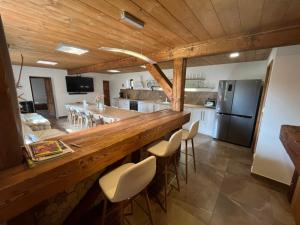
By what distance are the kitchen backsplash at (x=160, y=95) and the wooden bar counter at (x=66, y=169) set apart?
3.92 meters

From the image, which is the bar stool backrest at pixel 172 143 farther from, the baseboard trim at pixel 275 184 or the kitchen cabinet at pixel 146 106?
the kitchen cabinet at pixel 146 106

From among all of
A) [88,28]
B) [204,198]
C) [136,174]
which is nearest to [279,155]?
→ [204,198]

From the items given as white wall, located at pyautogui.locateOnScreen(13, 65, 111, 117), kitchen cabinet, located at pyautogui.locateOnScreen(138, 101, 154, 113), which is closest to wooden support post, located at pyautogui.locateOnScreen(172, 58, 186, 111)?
kitchen cabinet, located at pyautogui.locateOnScreen(138, 101, 154, 113)

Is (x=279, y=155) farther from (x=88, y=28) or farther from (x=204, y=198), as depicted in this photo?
(x=88, y=28)

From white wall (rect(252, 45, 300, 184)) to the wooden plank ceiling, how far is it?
0.66m

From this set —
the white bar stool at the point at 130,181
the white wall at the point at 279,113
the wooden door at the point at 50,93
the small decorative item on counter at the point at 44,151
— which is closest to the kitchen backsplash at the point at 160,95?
the white wall at the point at 279,113

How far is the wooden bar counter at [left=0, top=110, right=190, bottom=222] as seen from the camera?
2.56ft

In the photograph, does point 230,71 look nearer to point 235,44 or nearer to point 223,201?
point 235,44

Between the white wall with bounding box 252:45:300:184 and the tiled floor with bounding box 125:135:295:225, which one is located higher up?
the white wall with bounding box 252:45:300:184

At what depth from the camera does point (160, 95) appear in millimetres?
6402

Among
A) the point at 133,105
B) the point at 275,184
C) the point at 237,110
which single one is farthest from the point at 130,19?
the point at 133,105

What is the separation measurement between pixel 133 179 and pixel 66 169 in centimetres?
49

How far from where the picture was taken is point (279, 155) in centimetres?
223

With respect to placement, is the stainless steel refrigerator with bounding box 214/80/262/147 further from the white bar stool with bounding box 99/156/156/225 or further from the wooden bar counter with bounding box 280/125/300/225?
the white bar stool with bounding box 99/156/156/225
